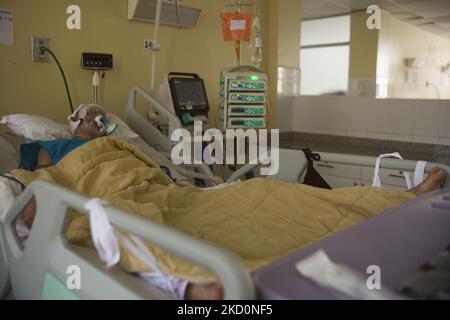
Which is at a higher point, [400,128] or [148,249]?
[400,128]

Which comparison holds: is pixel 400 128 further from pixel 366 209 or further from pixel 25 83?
pixel 25 83

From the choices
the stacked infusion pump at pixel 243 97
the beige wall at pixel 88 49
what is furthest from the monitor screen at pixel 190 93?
the beige wall at pixel 88 49

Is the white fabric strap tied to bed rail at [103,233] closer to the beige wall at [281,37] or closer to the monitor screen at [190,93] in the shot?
the monitor screen at [190,93]

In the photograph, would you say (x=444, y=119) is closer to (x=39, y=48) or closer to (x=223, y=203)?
(x=223, y=203)

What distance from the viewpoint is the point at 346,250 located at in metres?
0.90

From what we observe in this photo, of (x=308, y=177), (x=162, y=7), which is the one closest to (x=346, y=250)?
(x=308, y=177)

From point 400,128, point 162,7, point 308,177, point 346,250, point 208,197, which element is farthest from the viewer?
point 400,128

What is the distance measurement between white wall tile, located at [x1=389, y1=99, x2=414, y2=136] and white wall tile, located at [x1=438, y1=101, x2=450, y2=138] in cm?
21

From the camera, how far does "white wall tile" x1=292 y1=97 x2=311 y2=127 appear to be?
3972 mm

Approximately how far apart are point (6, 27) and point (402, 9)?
16.5ft

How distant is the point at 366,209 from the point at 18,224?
118 cm

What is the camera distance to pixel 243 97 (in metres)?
2.86

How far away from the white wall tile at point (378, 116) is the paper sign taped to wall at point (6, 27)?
2.74 meters

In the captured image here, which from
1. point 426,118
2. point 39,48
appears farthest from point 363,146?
point 39,48
